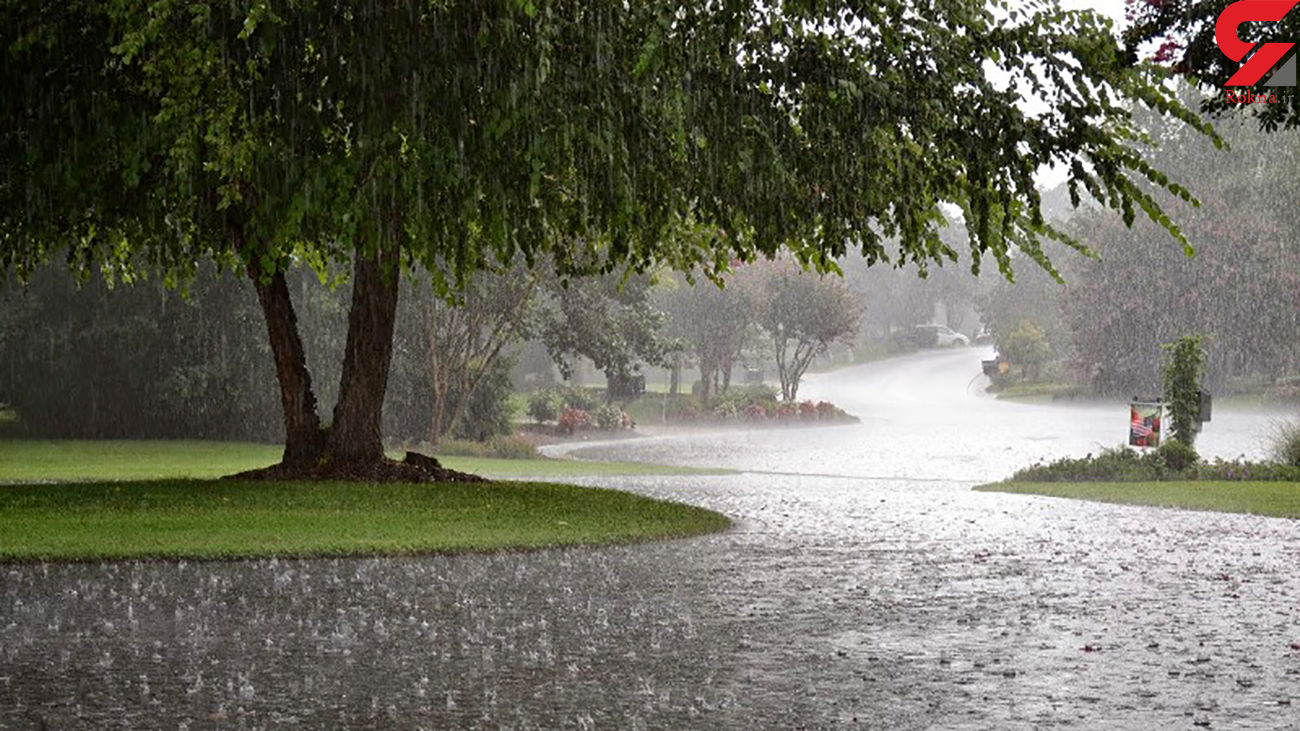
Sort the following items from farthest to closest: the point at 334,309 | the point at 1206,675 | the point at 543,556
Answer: the point at 334,309 → the point at 543,556 → the point at 1206,675

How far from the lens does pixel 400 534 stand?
13.9m

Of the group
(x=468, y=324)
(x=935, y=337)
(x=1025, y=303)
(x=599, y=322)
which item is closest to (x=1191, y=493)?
(x=468, y=324)

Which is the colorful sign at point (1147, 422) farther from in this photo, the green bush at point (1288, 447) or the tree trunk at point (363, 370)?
the tree trunk at point (363, 370)

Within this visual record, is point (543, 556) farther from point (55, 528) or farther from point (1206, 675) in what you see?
point (1206, 675)

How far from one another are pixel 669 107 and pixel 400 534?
14.8 feet

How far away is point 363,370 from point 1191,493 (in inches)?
443

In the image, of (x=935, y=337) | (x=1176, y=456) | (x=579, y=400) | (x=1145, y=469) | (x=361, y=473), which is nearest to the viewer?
(x=361, y=473)

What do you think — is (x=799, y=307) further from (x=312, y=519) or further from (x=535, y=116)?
(x=535, y=116)

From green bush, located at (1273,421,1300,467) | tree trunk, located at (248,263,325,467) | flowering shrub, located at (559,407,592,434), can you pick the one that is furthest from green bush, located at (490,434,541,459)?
green bush, located at (1273,421,1300,467)

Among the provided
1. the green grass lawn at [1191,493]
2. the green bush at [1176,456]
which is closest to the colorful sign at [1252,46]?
the green grass lawn at [1191,493]

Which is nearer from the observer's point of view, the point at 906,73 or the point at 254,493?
the point at 906,73

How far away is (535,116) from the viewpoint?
13.1 metres

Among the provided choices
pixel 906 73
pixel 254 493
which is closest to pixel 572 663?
pixel 906 73

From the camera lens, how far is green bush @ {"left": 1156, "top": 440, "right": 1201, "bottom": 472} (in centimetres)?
2455
